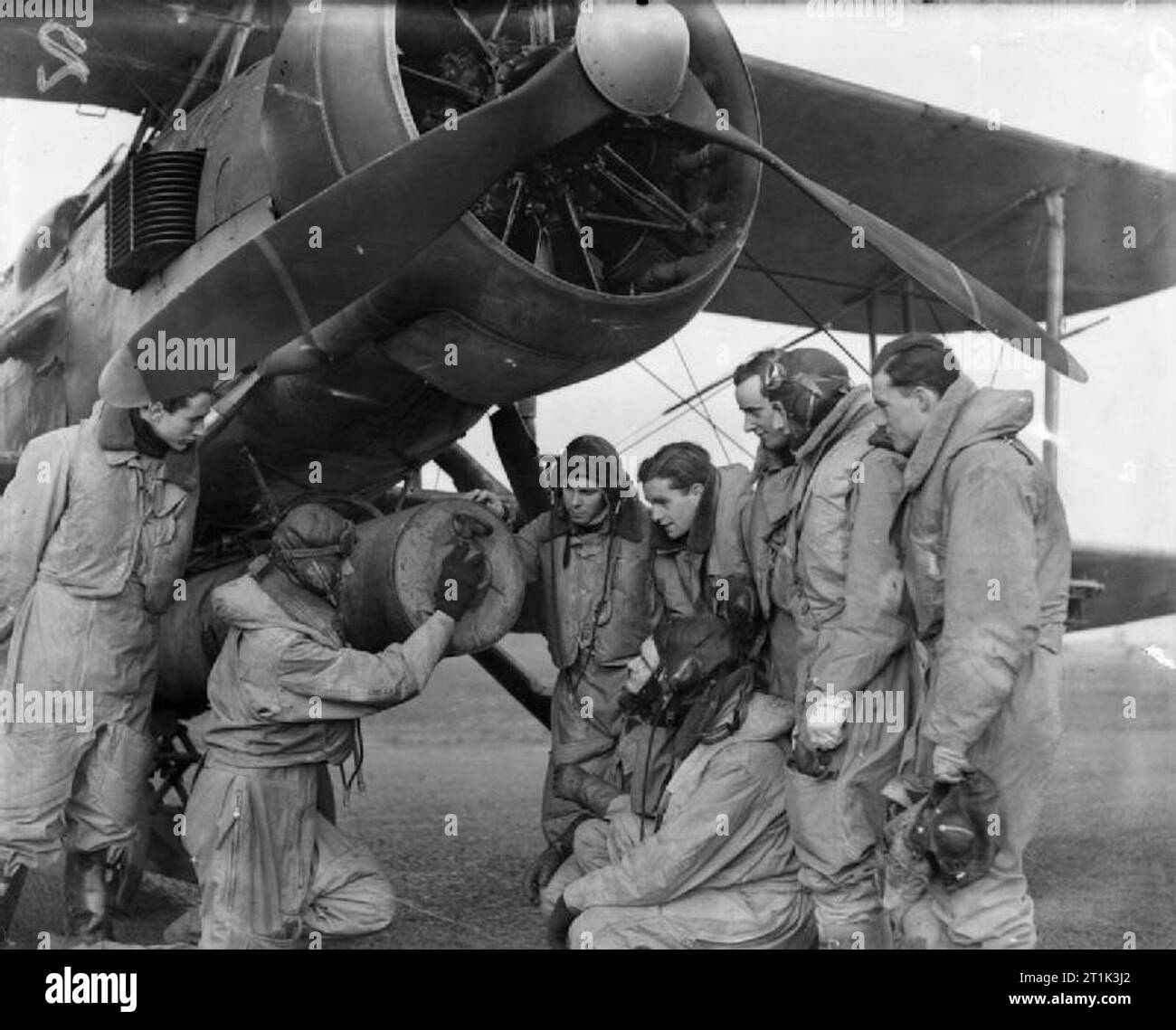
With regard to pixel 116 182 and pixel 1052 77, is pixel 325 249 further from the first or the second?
pixel 1052 77

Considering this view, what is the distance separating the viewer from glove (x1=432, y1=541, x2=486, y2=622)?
444cm

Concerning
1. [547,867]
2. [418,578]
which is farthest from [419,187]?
[547,867]

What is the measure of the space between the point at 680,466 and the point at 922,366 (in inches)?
40.9

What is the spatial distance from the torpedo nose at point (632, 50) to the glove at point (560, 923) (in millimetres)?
2004

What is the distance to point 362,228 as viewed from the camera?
3945 mm

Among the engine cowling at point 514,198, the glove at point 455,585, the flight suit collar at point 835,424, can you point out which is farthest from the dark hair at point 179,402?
the flight suit collar at point 835,424

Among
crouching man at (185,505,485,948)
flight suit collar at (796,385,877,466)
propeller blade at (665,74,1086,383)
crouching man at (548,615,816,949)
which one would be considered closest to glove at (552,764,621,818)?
crouching man at (548,615,816,949)

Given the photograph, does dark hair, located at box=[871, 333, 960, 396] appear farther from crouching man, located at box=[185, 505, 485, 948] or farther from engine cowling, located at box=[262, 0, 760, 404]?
crouching man, located at box=[185, 505, 485, 948]

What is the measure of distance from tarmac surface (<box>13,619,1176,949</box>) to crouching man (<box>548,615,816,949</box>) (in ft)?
2.96

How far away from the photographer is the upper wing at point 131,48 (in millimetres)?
5363

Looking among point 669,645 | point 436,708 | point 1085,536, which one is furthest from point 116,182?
point 436,708

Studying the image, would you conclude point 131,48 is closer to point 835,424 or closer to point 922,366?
point 835,424

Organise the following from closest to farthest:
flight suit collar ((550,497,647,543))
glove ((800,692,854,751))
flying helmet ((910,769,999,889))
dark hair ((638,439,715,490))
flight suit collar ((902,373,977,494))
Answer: flying helmet ((910,769,999,889))
flight suit collar ((902,373,977,494))
glove ((800,692,854,751))
dark hair ((638,439,715,490))
flight suit collar ((550,497,647,543))
